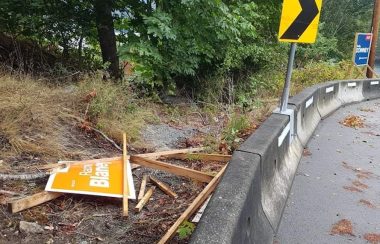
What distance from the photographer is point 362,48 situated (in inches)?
712

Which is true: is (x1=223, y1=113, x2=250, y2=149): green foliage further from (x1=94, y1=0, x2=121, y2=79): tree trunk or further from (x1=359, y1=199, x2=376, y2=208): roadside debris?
(x1=94, y1=0, x2=121, y2=79): tree trunk

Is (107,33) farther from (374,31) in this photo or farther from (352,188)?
(374,31)

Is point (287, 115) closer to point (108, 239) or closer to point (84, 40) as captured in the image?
point (108, 239)

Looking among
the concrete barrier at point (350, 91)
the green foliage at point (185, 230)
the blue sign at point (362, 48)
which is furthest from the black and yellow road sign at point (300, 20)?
the blue sign at point (362, 48)

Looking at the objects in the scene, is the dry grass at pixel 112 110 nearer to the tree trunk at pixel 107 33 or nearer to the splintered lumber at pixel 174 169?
the splintered lumber at pixel 174 169

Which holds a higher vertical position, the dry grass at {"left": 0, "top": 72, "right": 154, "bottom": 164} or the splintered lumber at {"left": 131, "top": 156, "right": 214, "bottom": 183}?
the dry grass at {"left": 0, "top": 72, "right": 154, "bottom": 164}

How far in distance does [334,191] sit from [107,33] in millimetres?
6517

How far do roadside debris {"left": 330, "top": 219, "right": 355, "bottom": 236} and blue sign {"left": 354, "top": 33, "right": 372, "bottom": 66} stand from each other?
1504 centimetres

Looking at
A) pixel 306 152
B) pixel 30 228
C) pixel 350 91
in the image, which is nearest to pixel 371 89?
pixel 350 91

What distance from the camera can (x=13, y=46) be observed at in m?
9.02

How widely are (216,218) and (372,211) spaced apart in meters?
2.71

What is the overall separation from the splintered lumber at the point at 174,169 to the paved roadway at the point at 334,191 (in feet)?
3.28

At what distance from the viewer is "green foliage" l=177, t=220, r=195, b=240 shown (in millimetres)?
3441

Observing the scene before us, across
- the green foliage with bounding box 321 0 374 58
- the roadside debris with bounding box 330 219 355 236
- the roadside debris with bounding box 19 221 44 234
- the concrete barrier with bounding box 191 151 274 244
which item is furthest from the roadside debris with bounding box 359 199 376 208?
the green foliage with bounding box 321 0 374 58
